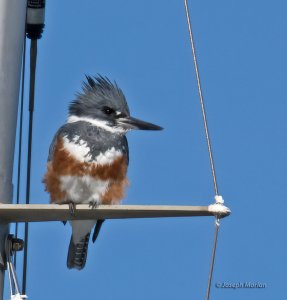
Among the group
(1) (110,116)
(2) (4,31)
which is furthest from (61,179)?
(2) (4,31)

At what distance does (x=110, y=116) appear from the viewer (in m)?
5.11

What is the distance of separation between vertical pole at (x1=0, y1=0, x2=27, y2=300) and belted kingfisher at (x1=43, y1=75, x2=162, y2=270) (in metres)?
0.68

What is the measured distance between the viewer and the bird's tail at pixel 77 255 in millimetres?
5107

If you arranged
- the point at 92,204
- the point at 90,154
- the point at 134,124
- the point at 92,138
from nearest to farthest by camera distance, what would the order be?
the point at 92,204
the point at 90,154
the point at 92,138
the point at 134,124

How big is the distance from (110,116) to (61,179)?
2.02 feet

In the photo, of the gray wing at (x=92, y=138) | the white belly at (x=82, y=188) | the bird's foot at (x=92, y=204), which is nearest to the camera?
the bird's foot at (x=92, y=204)

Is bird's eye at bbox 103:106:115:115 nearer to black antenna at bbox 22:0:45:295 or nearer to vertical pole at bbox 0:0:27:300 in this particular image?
black antenna at bbox 22:0:45:295

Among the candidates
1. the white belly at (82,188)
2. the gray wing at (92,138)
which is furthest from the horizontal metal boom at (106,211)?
the gray wing at (92,138)

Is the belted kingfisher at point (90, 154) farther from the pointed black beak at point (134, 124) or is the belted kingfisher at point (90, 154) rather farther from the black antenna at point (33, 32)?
the black antenna at point (33, 32)

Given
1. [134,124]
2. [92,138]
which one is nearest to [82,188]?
[92,138]

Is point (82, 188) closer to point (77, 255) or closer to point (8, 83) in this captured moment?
point (77, 255)

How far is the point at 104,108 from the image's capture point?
5.16 m

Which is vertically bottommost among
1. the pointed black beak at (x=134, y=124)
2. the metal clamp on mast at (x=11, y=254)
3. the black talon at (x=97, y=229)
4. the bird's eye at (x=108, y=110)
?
the metal clamp on mast at (x=11, y=254)

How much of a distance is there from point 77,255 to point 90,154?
769 millimetres
